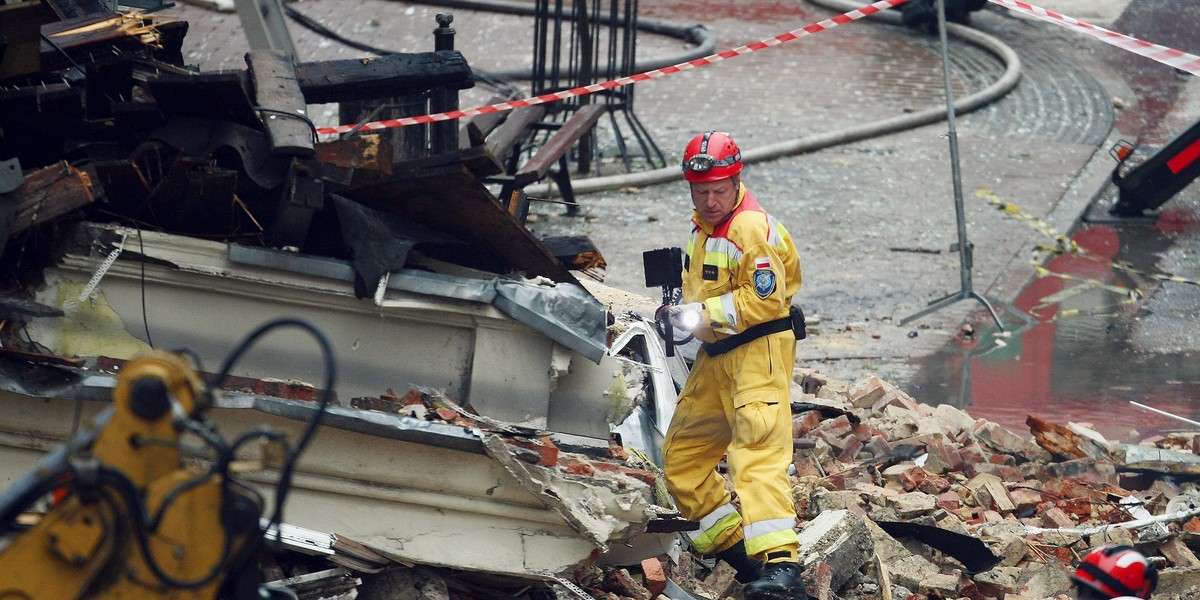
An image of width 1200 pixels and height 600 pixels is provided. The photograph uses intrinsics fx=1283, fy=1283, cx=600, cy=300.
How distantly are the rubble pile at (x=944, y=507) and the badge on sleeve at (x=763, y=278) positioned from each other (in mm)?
868

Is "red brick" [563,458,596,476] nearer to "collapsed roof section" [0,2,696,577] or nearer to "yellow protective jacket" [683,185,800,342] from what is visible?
"collapsed roof section" [0,2,696,577]

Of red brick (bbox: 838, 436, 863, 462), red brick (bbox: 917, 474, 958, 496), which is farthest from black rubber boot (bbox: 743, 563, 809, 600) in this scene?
red brick (bbox: 838, 436, 863, 462)

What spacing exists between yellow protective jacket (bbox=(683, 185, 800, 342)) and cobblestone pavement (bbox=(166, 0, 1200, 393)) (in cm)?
365

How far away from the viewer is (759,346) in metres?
5.12

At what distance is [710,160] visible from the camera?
16.8ft

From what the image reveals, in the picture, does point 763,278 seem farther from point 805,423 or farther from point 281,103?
point 805,423

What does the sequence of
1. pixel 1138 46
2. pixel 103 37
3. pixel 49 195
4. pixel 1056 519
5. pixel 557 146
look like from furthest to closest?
pixel 557 146, pixel 1138 46, pixel 1056 519, pixel 103 37, pixel 49 195

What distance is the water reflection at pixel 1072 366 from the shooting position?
27.1 ft

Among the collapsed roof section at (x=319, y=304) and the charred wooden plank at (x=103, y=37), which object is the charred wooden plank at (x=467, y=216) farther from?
the charred wooden plank at (x=103, y=37)

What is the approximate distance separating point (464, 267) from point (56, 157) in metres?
1.55

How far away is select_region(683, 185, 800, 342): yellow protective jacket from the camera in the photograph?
5016mm

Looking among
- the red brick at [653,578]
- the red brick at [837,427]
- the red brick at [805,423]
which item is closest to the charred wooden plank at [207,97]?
the red brick at [653,578]

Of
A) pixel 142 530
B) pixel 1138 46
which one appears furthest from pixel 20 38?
pixel 1138 46

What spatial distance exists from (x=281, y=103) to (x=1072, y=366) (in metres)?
6.33
